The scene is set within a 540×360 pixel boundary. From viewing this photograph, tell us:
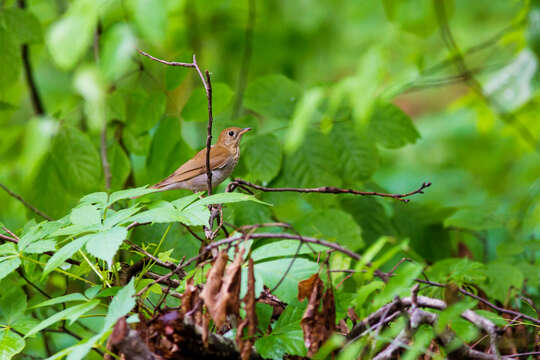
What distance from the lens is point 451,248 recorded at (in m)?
3.83

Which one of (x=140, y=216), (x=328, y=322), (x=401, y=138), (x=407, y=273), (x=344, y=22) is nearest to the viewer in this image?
(x=407, y=273)

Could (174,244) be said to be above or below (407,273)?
below

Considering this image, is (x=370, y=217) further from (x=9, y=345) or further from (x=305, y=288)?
(x=9, y=345)

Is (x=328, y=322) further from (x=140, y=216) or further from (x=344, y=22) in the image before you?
(x=344, y=22)

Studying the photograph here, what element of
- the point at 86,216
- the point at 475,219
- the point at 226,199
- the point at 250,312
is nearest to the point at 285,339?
the point at 250,312

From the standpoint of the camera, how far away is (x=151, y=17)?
1686 millimetres

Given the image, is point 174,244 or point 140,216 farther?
point 174,244

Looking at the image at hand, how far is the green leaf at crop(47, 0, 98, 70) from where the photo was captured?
1601 millimetres

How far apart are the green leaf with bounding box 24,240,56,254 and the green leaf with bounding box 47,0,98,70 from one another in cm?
57

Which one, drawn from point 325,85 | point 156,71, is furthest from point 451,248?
point 156,71

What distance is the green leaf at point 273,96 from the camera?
335 centimetres

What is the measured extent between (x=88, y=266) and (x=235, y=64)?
481 centimetres

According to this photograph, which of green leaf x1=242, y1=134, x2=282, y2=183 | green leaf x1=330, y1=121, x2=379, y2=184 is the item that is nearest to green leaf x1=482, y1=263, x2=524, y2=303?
green leaf x1=330, y1=121, x2=379, y2=184

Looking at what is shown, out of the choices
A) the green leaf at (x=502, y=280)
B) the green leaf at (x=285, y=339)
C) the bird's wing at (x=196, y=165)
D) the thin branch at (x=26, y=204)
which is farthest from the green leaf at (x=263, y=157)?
the green leaf at (x=285, y=339)
